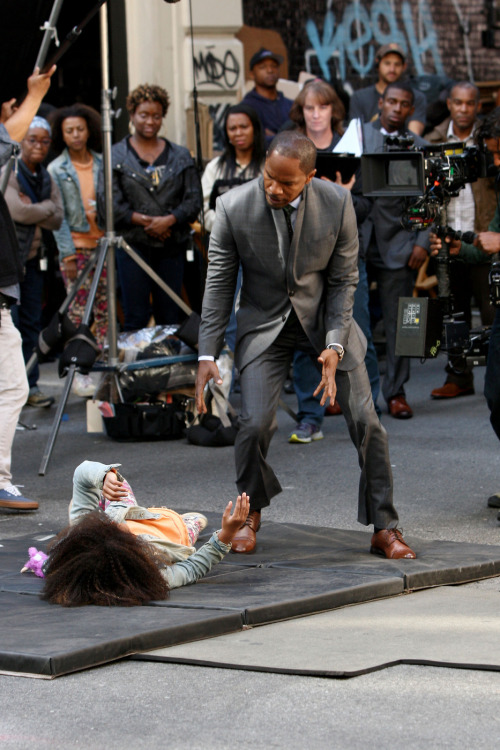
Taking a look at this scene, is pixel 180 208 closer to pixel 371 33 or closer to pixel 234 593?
pixel 234 593

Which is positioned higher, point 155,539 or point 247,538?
point 155,539

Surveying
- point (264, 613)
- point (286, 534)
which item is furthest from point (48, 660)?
point (286, 534)

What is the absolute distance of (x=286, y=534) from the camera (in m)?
6.03

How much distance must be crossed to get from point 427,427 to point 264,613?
464cm

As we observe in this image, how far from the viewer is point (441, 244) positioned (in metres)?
8.03

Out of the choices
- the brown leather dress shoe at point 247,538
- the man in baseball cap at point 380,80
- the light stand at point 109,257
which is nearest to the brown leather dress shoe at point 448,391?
the man in baseball cap at point 380,80

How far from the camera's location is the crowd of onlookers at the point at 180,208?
887cm

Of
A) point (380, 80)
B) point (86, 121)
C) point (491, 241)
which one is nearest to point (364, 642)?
point (491, 241)

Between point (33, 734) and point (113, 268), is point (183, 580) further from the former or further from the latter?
point (113, 268)

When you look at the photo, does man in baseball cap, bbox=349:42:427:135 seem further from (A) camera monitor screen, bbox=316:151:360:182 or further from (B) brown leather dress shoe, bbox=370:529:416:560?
(B) brown leather dress shoe, bbox=370:529:416:560

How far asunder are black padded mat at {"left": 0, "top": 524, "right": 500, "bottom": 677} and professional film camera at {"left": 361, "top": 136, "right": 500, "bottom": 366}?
1.65m

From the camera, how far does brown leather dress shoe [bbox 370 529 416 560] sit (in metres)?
5.47

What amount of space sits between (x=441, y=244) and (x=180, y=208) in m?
2.33

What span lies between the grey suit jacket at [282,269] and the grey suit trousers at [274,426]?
0.08 m
